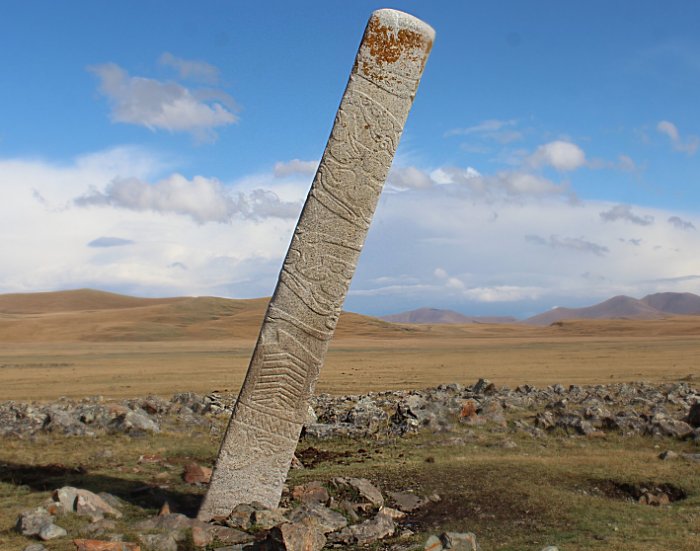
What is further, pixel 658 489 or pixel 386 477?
pixel 386 477

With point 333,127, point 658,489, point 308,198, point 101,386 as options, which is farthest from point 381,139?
point 101,386

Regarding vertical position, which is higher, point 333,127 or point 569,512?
point 333,127

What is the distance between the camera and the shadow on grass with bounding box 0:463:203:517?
29.0 feet

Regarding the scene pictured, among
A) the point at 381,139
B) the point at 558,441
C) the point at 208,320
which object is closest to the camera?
the point at 381,139

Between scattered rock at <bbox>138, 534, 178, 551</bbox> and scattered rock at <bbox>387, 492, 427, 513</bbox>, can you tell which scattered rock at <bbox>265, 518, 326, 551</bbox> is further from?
scattered rock at <bbox>387, 492, 427, 513</bbox>

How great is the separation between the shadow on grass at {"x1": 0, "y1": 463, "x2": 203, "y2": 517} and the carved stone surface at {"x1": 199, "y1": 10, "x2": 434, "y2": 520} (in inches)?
33.2

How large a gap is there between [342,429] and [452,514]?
5.44m

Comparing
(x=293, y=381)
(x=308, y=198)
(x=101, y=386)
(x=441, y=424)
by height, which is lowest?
(x=101, y=386)

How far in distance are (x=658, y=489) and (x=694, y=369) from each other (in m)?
25.8

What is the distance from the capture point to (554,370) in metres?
34.1

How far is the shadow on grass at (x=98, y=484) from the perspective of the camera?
8836mm

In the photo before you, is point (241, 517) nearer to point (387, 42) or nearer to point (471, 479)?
point (471, 479)

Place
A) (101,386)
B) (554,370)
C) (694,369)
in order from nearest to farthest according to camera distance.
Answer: (101,386) → (694,369) → (554,370)

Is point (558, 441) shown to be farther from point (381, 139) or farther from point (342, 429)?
point (381, 139)
